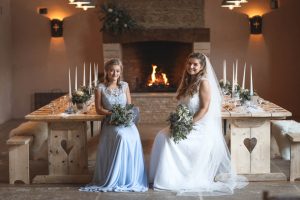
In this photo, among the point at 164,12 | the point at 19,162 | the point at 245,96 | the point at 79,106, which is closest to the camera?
the point at 19,162

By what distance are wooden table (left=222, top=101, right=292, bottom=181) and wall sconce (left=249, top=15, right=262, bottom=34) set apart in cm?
489

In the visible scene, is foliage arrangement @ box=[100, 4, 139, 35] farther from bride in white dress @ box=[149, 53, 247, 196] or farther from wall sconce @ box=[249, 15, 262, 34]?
bride in white dress @ box=[149, 53, 247, 196]

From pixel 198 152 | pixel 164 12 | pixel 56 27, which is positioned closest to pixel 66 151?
pixel 198 152

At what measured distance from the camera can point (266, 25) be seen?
438 inches

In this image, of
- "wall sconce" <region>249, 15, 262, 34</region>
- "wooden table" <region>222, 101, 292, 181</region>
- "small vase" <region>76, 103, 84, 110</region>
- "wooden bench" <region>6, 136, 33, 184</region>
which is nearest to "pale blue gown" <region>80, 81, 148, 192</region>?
"small vase" <region>76, 103, 84, 110</region>

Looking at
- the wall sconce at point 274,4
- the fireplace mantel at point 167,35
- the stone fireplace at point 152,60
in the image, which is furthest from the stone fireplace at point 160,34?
the wall sconce at point 274,4

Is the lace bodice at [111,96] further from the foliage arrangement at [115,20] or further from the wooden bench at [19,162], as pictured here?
the foliage arrangement at [115,20]

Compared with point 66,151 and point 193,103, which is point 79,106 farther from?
point 193,103

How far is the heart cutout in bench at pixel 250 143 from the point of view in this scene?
641 centimetres

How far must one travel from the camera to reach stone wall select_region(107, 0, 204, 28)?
1075 centimetres

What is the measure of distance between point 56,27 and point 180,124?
19.1ft

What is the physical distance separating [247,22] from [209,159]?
18.1 ft

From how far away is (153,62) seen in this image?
11453 millimetres

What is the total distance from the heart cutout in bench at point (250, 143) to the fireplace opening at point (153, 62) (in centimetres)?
487
